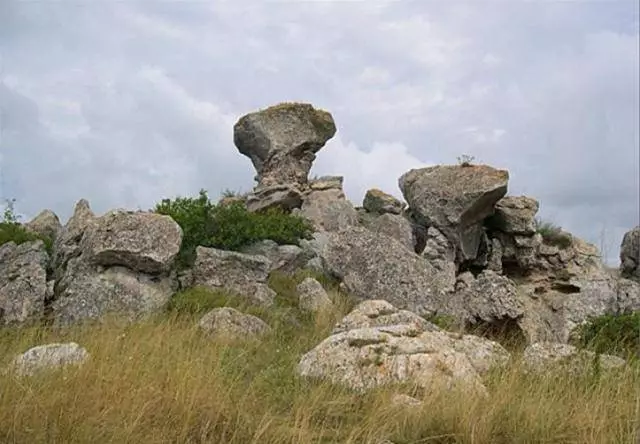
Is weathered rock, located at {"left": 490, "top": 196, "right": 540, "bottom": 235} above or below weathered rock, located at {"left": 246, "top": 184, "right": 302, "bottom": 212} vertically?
below

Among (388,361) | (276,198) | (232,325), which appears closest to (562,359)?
(388,361)

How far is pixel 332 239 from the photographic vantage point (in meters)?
15.6

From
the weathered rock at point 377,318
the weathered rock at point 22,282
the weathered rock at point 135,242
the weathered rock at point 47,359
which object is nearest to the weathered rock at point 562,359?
the weathered rock at point 377,318

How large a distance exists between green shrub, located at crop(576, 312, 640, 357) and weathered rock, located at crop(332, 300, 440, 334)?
334 centimetres

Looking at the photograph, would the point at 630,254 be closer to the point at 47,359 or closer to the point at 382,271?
the point at 382,271

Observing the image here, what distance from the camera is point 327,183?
23172 mm

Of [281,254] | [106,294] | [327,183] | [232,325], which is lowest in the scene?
[232,325]

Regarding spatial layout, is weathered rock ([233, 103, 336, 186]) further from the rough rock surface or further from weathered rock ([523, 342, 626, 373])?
the rough rock surface

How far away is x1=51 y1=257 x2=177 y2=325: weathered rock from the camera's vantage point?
12.8 meters

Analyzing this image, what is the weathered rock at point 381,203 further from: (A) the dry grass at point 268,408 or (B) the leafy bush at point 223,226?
(A) the dry grass at point 268,408

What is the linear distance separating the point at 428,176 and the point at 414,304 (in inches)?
235

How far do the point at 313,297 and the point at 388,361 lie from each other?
18.9 feet

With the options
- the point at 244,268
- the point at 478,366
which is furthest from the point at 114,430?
the point at 244,268

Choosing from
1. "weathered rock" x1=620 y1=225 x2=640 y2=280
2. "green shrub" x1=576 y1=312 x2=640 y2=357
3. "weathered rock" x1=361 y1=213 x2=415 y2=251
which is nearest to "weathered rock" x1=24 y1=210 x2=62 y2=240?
"weathered rock" x1=361 y1=213 x2=415 y2=251
